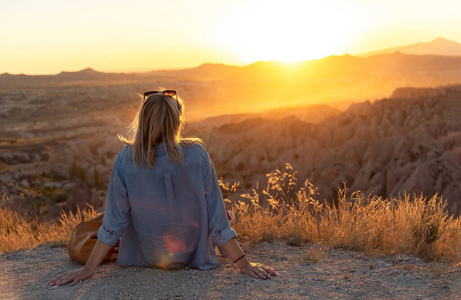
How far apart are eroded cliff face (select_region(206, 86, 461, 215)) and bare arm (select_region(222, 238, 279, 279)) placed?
378 inches

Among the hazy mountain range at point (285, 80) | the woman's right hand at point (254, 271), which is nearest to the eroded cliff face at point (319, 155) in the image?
the woman's right hand at point (254, 271)

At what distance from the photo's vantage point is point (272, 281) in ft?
10.3

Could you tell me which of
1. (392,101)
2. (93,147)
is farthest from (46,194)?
(392,101)

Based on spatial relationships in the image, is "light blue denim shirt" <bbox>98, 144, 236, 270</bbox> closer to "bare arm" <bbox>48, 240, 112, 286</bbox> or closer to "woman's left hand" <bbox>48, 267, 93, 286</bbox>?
"bare arm" <bbox>48, 240, 112, 286</bbox>

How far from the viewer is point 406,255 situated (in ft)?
11.8

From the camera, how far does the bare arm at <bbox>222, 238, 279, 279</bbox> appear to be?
3096mm

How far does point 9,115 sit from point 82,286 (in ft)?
221

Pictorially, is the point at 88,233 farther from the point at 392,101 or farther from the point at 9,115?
the point at 9,115

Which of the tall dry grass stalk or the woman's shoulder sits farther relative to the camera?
the tall dry grass stalk

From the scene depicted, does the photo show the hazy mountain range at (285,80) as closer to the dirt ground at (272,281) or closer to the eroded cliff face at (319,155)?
the eroded cliff face at (319,155)

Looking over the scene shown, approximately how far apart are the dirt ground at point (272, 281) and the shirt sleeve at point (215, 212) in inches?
12.6

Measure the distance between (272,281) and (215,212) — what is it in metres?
0.62

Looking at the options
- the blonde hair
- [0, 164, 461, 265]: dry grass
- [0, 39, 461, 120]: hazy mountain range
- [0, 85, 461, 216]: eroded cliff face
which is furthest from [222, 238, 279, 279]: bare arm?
[0, 39, 461, 120]: hazy mountain range

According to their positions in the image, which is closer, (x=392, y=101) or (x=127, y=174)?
(x=127, y=174)
